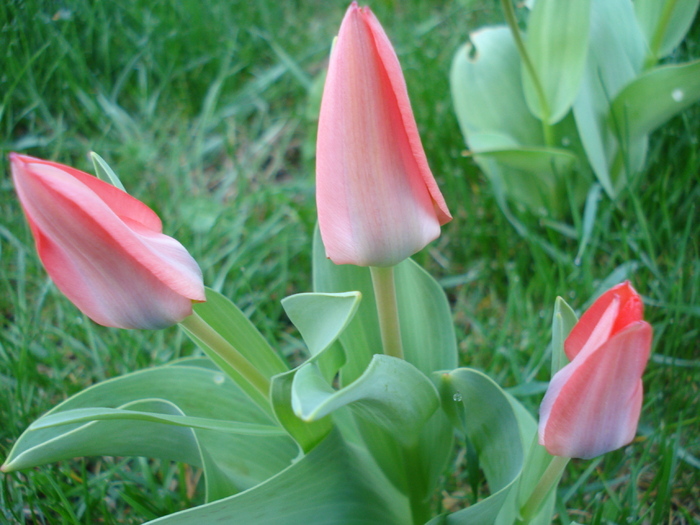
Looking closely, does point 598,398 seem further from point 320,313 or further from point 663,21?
point 663,21

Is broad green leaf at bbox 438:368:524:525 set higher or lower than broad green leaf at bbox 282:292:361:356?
lower

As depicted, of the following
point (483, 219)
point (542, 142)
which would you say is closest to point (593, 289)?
point (483, 219)

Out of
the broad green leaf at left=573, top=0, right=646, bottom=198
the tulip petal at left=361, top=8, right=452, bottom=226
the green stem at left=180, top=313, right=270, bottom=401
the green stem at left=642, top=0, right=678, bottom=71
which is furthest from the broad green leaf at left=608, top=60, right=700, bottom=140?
the green stem at left=180, top=313, right=270, bottom=401

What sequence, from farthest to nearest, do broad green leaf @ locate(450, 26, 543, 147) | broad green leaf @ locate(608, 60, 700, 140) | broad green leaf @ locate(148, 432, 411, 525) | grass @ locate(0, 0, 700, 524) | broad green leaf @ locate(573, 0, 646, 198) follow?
broad green leaf @ locate(450, 26, 543, 147), broad green leaf @ locate(573, 0, 646, 198), broad green leaf @ locate(608, 60, 700, 140), grass @ locate(0, 0, 700, 524), broad green leaf @ locate(148, 432, 411, 525)

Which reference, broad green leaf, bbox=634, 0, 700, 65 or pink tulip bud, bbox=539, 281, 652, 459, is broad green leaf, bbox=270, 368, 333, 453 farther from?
broad green leaf, bbox=634, 0, 700, 65

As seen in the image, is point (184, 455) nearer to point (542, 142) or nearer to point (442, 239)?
point (442, 239)

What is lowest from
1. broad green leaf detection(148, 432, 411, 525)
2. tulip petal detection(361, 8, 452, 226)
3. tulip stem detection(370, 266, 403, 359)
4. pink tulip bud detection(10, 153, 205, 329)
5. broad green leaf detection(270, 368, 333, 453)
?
broad green leaf detection(148, 432, 411, 525)

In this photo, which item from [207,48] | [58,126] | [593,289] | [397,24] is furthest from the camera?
[397,24]
